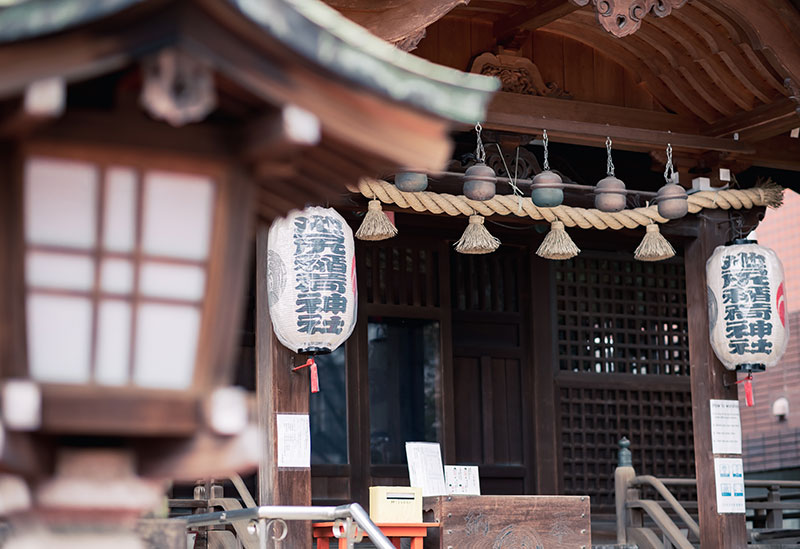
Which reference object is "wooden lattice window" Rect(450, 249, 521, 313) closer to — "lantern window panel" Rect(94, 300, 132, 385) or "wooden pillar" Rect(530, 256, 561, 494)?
"wooden pillar" Rect(530, 256, 561, 494)

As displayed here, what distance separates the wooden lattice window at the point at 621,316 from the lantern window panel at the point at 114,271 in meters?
8.29

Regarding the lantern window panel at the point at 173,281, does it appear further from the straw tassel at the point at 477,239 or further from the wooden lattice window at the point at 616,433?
the wooden lattice window at the point at 616,433

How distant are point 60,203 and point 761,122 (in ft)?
24.0

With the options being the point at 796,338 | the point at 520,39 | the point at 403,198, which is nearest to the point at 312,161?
the point at 403,198

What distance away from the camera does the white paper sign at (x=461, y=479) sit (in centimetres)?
945

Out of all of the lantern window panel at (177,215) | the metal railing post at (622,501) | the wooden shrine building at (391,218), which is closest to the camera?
the wooden shrine building at (391,218)

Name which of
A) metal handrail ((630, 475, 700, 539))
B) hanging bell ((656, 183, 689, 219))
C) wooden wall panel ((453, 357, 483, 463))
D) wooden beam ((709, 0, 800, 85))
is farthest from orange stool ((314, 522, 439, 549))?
wooden beam ((709, 0, 800, 85))

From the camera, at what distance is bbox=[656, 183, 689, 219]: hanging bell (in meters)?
8.58

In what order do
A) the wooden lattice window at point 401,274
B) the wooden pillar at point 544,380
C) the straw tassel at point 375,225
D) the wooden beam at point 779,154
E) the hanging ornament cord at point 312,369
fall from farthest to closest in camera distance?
1. the wooden pillar at point 544,380
2. the wooden lattice window at point 401,274
3. the wooden beam at point 779,154
4. the straw tassel at point 375,225
5. the hanging ornament cord at point 312,369

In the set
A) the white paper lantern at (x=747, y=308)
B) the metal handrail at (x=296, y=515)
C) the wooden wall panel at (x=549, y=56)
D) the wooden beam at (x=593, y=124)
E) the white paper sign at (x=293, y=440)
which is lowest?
the metal handrail at (x=296, y=515)

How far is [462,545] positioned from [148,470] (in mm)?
5152

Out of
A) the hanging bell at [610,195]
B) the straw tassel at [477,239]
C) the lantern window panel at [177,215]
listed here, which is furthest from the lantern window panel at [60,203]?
the hanging bell at [610,195]

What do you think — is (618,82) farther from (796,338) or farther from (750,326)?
(796,338)

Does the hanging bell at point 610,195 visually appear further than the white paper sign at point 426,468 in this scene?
No
